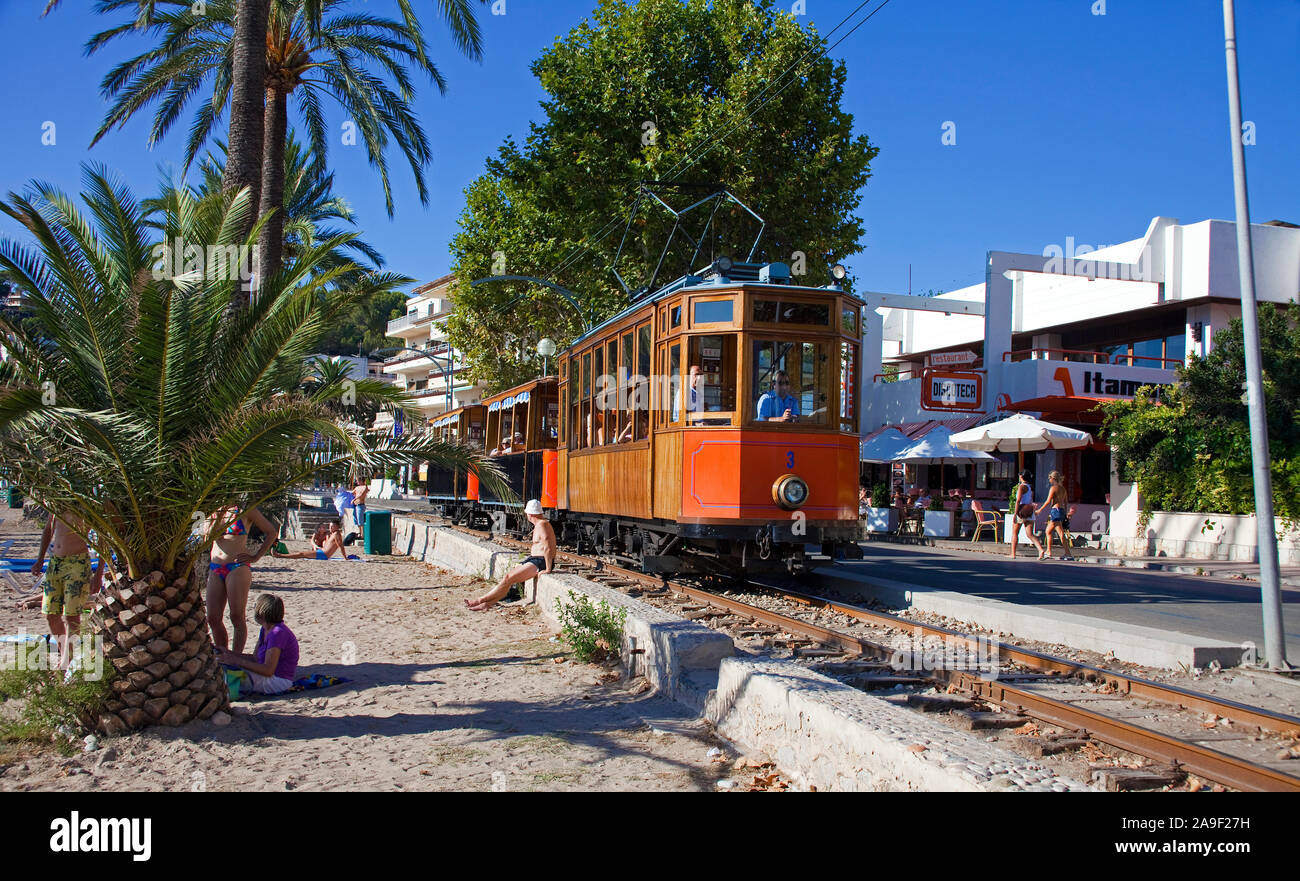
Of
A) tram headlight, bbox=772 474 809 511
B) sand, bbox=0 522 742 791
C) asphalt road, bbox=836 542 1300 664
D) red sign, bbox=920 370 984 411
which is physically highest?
red sign, bbox=920 370 984 411

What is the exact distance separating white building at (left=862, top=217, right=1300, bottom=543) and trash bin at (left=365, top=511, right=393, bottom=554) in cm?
1478

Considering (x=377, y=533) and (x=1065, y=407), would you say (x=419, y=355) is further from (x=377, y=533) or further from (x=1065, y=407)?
(x=377, y=533)

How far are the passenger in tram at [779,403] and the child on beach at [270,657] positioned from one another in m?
5.49

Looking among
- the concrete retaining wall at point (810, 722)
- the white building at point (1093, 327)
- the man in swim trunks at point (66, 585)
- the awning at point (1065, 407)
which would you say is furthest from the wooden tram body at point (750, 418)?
the awning at point (1065, 407)

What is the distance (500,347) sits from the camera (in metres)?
32.5

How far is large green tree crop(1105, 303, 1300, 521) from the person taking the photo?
1780cm

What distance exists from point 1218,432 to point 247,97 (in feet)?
56.8

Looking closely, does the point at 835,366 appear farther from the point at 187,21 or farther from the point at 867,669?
the point at 187,21

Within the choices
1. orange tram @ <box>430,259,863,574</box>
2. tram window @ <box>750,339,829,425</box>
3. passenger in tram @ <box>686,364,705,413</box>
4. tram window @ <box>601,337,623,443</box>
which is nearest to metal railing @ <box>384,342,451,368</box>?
tram window @ <box>601,337,623,443</box>

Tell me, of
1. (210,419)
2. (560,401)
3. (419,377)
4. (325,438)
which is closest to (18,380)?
(210,419)

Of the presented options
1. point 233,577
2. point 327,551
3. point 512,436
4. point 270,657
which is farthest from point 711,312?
point 512,436

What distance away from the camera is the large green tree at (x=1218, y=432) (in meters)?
17.8

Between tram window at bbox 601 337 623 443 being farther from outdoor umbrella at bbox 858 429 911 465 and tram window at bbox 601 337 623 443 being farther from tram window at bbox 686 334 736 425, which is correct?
outdoor umbrella at bbox 858 429 911 465

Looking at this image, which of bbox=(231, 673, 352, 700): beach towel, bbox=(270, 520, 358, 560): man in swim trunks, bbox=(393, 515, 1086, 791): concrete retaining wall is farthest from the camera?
bbox=(270, 520, 358, 560): man in swim trunks
